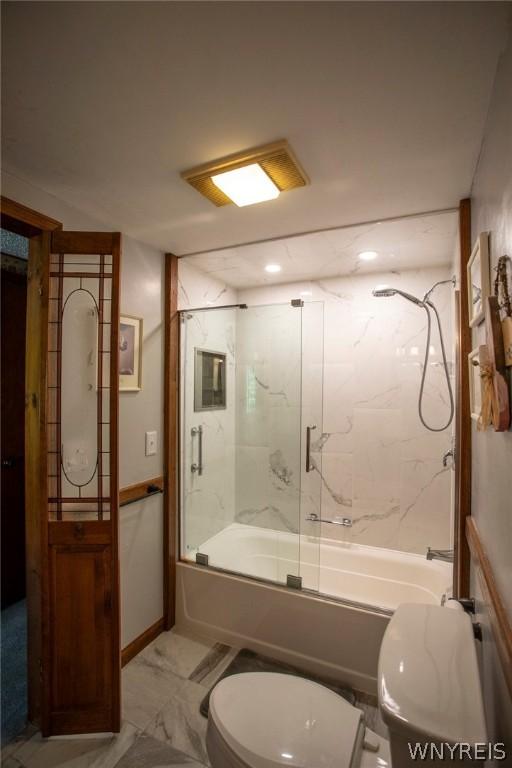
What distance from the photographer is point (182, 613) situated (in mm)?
2434

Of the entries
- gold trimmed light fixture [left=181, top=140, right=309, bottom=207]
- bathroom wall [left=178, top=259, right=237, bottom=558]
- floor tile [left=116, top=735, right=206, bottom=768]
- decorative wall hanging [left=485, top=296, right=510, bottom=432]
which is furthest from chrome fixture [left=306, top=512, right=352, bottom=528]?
gold trimmed light fixture [left=181, top=140, right=309, bottom=207]

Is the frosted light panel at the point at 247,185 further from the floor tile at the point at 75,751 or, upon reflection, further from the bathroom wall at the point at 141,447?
the floor tile at the point at 75,751

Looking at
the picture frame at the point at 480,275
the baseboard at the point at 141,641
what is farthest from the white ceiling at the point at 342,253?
the baseboard at the point at 141,641

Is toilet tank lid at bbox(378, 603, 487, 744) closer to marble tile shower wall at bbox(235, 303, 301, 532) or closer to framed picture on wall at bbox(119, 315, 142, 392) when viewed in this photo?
marble tile shower wall at bbox(235, 303, 301, 532)

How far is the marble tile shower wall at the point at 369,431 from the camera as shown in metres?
2.64

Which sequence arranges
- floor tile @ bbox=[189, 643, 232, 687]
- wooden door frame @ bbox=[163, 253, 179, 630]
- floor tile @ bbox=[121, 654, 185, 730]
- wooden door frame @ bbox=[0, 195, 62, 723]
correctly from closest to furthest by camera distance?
wooden door frame @ bbox=[0, 195, 62, 723]
floor tile @ bbox=[121, 654, 185, 730]
floor tile @ bbox=[189, 643, 232, 687]
wooden door frame @ bbox=[163, 253, 179, 630]

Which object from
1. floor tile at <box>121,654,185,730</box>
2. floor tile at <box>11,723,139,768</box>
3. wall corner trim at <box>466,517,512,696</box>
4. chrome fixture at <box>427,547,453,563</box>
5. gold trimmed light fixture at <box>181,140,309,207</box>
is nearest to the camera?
wall corner trim at <box>466,517,512,696</box>

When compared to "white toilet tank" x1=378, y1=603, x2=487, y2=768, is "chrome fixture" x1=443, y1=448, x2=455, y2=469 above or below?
above

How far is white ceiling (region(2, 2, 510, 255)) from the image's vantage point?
35.5 inches

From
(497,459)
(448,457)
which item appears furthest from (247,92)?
(448,457)

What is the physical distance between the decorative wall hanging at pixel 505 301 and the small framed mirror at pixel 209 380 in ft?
6.66

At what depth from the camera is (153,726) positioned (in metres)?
1.72

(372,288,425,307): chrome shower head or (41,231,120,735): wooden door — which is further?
(372,288,425,307): chrome shower head

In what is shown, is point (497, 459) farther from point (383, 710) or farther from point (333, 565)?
point (333, 565)
